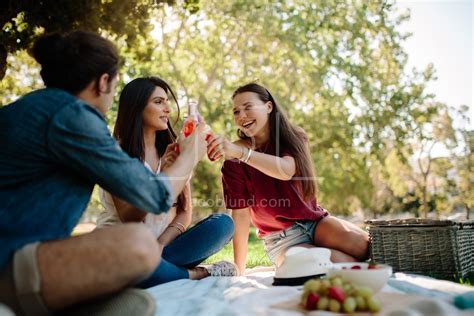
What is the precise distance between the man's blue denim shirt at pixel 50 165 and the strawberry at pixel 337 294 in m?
0.74

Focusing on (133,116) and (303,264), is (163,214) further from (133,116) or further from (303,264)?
Result: (303,264)

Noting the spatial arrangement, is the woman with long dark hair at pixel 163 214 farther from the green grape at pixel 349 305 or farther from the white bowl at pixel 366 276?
the green grape at pixel 349 305

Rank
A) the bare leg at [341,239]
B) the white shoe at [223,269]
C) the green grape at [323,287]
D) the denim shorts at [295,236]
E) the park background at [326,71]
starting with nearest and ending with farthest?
the green grape at [323,287] < the white shoe at [223,269] < the bare leg at [341,239] < the denim shorts at [295,236] < the park background at [326,71]

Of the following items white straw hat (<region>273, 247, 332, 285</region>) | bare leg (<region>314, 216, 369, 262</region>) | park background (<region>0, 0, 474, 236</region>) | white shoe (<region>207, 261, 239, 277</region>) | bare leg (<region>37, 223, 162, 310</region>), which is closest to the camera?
bare leg (<region>37, 223, 162, 310</region>)

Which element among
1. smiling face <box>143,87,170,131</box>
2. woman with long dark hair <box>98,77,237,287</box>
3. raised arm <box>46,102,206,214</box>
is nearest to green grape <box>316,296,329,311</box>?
raised arm <box>46,102,206,214</box>

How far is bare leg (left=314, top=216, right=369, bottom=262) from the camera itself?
2.94 m

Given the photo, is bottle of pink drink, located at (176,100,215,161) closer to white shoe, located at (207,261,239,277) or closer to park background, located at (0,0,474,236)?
white shoe, located at (207,261,239,277)

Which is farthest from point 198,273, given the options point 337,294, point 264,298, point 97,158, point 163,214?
point 97,158

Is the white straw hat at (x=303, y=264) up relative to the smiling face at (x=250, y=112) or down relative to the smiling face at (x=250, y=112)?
down

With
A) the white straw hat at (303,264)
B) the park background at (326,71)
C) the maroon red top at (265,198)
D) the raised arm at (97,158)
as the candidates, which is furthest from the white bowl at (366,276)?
the park background at (326,71)

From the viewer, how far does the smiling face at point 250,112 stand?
3.10 meters

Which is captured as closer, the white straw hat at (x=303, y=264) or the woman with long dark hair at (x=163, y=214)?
the white straw hat at (x=303, y=264)

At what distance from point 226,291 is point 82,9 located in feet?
13.5

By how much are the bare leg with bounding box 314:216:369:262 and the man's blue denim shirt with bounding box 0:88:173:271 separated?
5.36 feet
